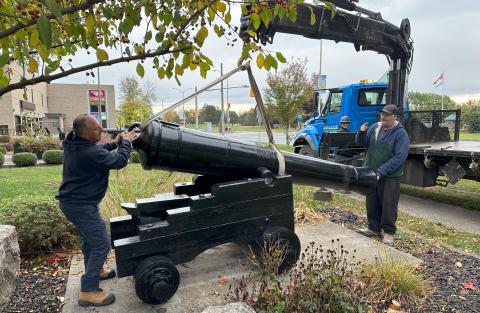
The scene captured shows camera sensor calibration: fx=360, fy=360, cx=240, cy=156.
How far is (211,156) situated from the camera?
3123mm

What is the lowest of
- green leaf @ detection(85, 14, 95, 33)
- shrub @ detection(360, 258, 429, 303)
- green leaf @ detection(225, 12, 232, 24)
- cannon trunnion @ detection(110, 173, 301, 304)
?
A: shrub @ detection(360, 258, 429, 303)

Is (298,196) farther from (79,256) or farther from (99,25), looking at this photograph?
(99,25)

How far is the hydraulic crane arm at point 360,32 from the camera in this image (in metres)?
7.06

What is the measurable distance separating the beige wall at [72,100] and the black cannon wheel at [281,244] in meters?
60.2

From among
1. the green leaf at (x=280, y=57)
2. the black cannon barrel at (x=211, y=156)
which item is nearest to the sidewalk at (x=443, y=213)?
the black cannon barrel at (x=211, y=156)

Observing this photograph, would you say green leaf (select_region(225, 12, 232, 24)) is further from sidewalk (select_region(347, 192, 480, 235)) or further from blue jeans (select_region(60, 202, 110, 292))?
sidewalk (select_region(347, 192, 480, 235))

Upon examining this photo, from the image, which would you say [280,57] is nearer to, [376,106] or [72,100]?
[376,106]

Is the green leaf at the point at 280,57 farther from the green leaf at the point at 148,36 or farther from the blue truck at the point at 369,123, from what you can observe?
the blue truck at the point at 369,123

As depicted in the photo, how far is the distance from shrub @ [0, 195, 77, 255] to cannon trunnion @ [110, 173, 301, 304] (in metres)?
1.01

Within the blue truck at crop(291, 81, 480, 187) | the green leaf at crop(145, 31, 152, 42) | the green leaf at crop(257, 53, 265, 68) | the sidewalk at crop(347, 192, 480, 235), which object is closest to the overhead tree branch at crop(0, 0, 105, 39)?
the green leaf at crop(145, 31, 152, 42)

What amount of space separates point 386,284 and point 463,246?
2.43 m

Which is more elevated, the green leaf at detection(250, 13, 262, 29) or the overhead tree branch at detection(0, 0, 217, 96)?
the green leaf at detection(250, 13, 262, 29)

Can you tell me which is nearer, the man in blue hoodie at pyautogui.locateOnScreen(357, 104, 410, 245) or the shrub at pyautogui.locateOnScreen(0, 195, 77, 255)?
the shrub at pyautogui.locateOnScreen(0, 195, 77, 255)

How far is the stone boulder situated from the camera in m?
2.83
